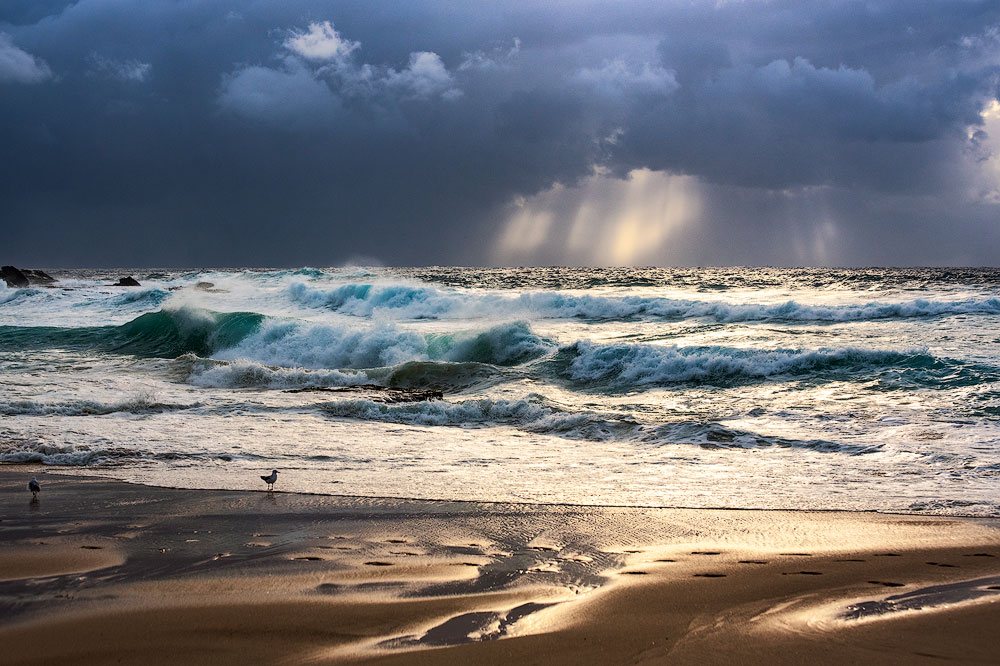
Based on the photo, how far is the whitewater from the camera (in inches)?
293

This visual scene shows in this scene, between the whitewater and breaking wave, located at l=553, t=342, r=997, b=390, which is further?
breaking wave, located at l=553, t=342, r=997, b=390

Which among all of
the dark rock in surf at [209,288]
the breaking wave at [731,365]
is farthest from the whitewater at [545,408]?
the dark rock in surf at [209,288]

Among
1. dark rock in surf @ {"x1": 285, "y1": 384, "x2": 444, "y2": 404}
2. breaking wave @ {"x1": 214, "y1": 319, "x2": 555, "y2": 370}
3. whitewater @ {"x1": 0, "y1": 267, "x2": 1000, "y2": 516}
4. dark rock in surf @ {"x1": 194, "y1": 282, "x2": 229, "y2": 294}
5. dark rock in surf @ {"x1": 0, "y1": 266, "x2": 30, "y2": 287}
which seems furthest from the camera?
dark rock in surf @ {"x1": 0, "y1": 266, "x2": 30, "y2": 287}

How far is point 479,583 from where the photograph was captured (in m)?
4.37

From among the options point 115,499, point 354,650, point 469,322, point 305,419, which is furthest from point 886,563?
point 469,322

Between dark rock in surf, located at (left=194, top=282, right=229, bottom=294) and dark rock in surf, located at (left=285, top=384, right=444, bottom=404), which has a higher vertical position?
dark rock in surf, located at (left=194, top=282, right=229, bottom=294)

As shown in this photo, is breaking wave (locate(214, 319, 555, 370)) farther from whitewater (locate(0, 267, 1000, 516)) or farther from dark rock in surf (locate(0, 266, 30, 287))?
dark rock in surf (locate(0, 266, 30, 287))

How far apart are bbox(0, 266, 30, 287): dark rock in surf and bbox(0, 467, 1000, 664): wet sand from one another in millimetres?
53151

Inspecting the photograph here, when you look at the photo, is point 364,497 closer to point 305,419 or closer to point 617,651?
point 617,651

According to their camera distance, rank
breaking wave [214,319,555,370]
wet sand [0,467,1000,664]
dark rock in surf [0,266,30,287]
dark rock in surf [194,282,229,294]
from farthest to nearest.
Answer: dark rock in surf [0,266,30,287], dark rock in surf [194,282,229,294], breaking wave [214,319,555,370], wet sand [0,467,1000,664]

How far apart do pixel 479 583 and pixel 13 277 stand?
57.6m

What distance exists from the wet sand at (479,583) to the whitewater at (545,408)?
905 millimetres

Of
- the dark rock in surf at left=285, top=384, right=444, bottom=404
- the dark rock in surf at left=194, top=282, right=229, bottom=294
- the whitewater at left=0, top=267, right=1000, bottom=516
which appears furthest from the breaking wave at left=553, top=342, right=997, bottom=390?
the dark rock in surf at left=194, top=282, right=229, bottom=294

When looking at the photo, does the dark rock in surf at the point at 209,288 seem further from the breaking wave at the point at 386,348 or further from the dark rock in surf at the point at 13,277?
the breaking wave at the point at 386,348
